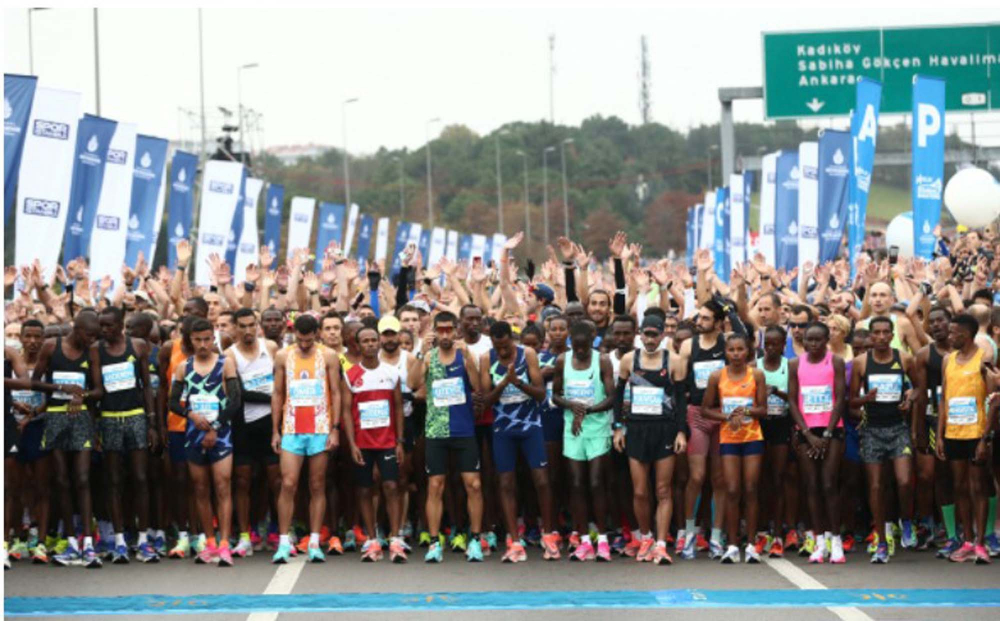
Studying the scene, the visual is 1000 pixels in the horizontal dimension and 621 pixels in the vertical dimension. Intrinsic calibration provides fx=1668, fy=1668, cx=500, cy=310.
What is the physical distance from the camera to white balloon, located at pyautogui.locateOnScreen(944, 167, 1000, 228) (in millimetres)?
26234

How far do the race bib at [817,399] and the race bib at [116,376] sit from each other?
502 centimetres

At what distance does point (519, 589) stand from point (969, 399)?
3.64m

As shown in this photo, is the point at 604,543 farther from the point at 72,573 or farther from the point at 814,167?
the point at 814,167

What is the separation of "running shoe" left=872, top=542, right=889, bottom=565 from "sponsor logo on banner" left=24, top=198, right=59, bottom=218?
36.5 feet

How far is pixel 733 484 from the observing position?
40.1 feet

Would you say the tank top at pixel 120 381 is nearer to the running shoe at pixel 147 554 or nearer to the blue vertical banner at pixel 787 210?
the running shoe at pixel 147 554

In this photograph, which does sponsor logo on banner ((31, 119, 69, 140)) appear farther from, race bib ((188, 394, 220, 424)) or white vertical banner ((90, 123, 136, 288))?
race bib ((188, 394, 220, 424))

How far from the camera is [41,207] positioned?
1936cm

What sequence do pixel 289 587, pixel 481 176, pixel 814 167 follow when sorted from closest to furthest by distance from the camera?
pixel 289 587, pixel 814 167, pixel 481 176

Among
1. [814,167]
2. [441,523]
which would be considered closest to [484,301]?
[441,523]

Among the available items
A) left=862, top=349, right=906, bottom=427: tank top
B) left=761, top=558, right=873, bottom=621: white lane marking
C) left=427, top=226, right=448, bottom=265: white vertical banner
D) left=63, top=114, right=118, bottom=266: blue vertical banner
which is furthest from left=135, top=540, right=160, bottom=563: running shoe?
left=427, top=226, right=448, bottom=265: white vertical banner

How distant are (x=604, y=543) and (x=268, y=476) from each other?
8.69 ft

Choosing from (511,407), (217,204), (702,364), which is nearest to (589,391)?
(511,407)

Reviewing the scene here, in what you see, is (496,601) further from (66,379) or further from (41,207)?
(41,207)
